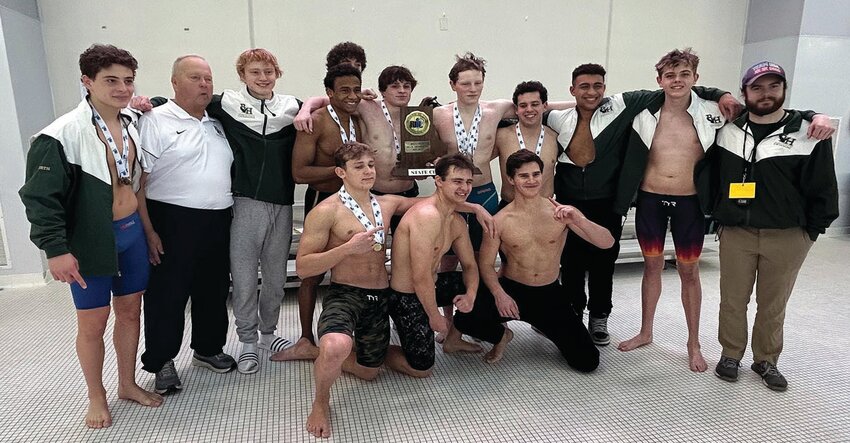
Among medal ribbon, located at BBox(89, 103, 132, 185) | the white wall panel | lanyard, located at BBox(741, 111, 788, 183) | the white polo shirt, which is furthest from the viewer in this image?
the white wall panel

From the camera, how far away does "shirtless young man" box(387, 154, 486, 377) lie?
8.25 ft

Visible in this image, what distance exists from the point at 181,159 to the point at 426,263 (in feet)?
4.29

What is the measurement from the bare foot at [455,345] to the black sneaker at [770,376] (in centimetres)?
155

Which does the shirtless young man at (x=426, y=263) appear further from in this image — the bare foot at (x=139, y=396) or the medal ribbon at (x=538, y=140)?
the bare foot at (x=139, y=396)

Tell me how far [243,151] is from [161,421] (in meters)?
1.38

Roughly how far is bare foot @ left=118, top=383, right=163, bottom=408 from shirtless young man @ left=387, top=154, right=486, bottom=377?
47.0 inches

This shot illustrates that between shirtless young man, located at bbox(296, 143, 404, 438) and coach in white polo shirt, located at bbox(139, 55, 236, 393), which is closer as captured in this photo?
shirtless young man, located at bbox(296, 143, 404, 438)

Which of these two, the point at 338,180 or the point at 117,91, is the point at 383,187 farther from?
the point at 117,91

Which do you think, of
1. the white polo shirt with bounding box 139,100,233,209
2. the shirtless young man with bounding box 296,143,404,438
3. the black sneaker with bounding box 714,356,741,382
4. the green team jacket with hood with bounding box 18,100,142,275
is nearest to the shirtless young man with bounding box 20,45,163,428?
the green team jacket with hood with bounding box 18,100,142,275

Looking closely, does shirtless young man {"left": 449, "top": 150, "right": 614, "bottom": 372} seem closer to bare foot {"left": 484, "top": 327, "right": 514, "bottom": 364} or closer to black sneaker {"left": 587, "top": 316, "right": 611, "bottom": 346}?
bare foot {"left": 484, "top": 327, "right": 514, "bottom": 364}

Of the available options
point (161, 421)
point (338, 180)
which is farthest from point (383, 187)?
point (161, 421)

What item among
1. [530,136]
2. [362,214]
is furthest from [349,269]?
[530,136]

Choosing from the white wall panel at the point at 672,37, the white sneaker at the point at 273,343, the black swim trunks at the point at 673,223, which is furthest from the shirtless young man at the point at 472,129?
Result: the white wall panel at the point at 672,37

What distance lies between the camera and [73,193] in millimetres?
2000
